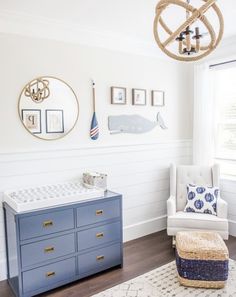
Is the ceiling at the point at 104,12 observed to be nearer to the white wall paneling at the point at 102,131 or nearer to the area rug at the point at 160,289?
the white wall paneling at the point at 102,131

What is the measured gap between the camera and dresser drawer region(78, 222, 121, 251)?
8.63ft

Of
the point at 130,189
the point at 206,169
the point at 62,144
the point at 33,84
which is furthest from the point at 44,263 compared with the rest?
the point at 206,169

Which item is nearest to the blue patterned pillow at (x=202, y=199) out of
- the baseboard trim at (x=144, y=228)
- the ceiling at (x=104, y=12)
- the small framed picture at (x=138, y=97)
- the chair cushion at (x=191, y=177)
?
the chair cushion at (x=191, y=177)

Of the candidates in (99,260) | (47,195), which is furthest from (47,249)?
(99,260)

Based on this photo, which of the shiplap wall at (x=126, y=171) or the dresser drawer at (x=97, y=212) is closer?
the dresser drawer at (x=97, y=212)

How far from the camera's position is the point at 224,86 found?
3748 millimetres

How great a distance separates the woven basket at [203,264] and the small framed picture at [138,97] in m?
1.83

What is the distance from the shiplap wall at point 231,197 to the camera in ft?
11.9

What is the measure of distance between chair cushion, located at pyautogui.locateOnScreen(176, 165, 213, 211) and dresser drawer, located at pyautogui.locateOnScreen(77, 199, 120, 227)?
3.58ft

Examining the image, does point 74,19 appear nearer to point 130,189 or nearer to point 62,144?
point 62,144

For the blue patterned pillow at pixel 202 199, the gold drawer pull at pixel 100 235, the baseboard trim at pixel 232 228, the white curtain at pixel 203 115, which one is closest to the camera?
the gold drawer pull at pixel 100 235

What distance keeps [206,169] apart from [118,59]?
1797 mm

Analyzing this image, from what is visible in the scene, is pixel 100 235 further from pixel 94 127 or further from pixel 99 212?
pixel 94 127

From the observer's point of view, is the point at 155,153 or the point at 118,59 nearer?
the point at 118,59
